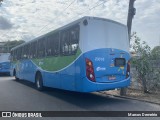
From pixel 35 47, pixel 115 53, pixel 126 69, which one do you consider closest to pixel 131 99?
pixel 126 69

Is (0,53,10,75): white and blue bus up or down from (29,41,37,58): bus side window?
down

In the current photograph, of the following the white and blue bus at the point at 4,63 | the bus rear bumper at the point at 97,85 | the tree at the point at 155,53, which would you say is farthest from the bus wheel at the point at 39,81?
the white and blue bus at the point at 4,63

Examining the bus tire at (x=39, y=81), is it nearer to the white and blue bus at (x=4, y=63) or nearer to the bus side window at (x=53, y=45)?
the bus side window at (x=53, y=45)

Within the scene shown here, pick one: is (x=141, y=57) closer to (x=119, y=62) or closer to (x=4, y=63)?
(x=119, y=62)

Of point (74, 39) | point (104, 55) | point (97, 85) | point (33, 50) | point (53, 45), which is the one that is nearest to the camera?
point (97, 85)

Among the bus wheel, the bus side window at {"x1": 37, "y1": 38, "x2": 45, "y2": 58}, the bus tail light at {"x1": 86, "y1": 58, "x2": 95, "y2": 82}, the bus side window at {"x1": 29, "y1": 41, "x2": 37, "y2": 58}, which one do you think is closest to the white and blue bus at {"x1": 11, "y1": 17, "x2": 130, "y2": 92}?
the bus tail light at {"x1": 86, "y1": 58, "x2": 95, "y2": 82}

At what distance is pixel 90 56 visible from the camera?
32.2 ft

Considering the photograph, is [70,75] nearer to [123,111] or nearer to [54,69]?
[54,69]

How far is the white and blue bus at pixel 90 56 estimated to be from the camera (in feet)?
32.2

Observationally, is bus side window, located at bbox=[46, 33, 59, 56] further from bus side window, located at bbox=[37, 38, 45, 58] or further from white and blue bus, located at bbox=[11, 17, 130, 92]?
bus side window, located at bbox=[37, 38, 45, 58]

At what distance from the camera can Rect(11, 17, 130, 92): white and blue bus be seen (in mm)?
9820

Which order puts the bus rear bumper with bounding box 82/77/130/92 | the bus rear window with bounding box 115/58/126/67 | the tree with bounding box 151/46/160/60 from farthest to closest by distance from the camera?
the tree with bounding box 151/46/160/60 → the bus rear window with bounding box 115/58/126/67 → the bus rear bumper with bounding box 82/77/130/92

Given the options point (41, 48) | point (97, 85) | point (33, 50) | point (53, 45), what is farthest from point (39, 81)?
point (97, 85)

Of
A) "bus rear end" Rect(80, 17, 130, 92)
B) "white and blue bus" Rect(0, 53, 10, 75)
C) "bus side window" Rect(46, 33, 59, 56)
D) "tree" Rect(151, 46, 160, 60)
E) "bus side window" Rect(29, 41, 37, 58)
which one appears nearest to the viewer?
"bus rear end" Rect(80, 17, 130, 92)
